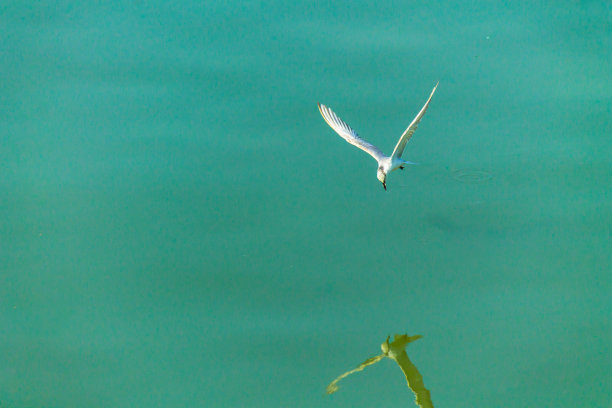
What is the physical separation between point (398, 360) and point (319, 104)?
161 cm

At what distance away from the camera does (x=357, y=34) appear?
523 centimetres

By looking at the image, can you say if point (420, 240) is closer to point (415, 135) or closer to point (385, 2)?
point (415, 135)

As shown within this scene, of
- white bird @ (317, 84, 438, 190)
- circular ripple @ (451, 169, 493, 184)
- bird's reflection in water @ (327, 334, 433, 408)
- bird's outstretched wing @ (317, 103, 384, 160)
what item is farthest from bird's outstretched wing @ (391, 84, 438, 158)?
bird's reflection in water @ (327, 334, 433, 408)

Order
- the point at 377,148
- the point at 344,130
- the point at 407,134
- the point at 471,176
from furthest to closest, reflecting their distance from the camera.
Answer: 1. the point at 471,176
2. the point at 344,130
3. the point at 377,148
4. the point at 407,134

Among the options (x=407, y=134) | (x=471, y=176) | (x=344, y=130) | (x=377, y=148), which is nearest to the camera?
(x=407, y=134)

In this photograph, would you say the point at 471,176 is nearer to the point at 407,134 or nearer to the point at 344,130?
the point at 344,130

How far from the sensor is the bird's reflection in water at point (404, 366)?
10.9 feet

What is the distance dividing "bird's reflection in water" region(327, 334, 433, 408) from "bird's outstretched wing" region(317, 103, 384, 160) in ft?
3.25

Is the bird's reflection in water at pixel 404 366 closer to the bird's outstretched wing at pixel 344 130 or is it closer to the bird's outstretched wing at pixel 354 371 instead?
the bird's outstretched wing at pixel 354 371

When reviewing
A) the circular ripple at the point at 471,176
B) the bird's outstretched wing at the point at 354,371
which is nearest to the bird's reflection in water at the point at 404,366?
the bird's outstretched wing at the point at 354,371

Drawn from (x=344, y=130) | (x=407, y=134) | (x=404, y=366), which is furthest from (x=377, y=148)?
(x=404, y=366)

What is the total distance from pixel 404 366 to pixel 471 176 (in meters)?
1.34

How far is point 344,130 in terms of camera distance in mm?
4207

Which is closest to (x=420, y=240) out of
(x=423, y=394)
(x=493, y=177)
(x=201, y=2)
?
(x=493, y=177)
